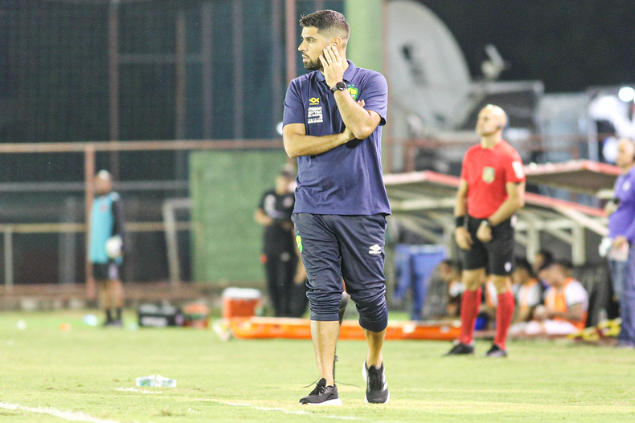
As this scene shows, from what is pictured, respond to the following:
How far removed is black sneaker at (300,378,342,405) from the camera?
6.08 meters

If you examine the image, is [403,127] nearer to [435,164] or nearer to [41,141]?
[435,164]

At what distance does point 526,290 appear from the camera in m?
13.2

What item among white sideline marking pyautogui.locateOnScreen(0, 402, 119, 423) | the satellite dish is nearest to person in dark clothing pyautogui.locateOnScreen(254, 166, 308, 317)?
the satellite dish

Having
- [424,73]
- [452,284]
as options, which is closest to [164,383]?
[452,284]

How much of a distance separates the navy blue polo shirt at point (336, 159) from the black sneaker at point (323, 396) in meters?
0.93

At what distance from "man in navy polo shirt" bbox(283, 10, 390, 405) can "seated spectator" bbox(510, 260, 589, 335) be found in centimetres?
652

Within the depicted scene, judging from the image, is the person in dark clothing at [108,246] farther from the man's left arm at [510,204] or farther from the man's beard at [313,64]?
the man's beard at [313,64]

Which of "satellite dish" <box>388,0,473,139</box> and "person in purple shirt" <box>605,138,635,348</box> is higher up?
"satellite dish" <box>388,0,473,139</box>

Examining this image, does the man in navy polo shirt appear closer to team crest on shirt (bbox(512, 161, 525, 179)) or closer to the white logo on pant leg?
the white logo on pant leg

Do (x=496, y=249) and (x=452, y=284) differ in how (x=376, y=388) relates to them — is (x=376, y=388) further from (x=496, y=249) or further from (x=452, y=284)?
(x=452, y=284)

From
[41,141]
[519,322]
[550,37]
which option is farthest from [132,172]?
[550,37]

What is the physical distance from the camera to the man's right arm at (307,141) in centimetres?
622

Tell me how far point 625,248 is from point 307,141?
5950 millimetres

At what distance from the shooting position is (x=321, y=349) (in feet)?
20.3
